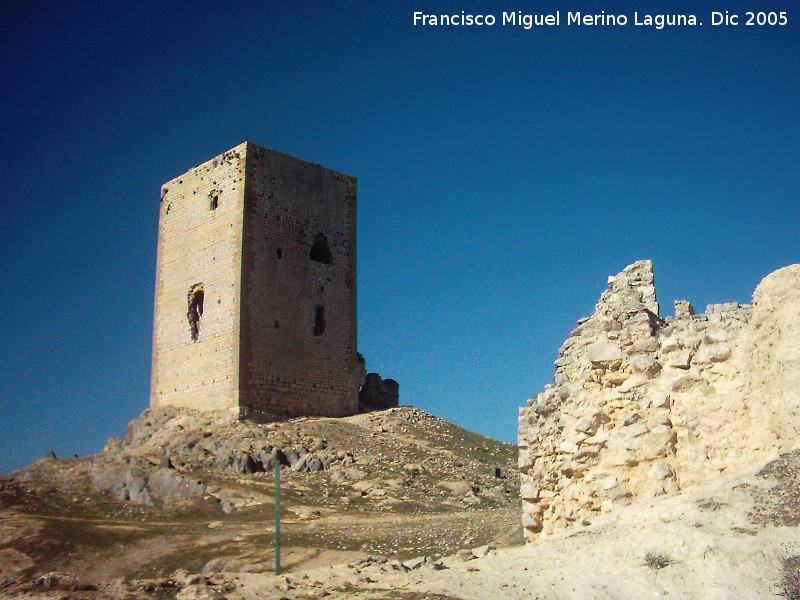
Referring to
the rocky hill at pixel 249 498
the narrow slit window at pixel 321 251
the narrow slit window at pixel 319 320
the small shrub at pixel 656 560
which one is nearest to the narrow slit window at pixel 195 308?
the rocky hill at pixel 249 498

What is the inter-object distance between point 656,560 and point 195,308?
23556 mm

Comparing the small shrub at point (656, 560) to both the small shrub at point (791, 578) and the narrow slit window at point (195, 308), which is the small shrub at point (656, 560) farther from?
the narrow slit window at point (195, 308)

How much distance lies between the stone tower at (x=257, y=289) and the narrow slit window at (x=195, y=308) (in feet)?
0.12

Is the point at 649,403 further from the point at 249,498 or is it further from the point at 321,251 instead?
the point at 321,251

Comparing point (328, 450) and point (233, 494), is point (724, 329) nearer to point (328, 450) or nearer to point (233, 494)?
point (233, 494)

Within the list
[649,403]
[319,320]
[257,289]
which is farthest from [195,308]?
[649,403]

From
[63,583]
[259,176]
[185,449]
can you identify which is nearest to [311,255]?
[259,176]

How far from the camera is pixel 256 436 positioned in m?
25.1

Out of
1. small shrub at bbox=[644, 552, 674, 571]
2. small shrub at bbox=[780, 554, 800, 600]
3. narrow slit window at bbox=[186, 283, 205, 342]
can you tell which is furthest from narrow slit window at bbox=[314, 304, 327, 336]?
small shrub at bbox=[780, 554, 800, 600]

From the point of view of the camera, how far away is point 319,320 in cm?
2970

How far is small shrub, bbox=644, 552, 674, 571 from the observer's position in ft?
24.6

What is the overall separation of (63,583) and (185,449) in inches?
453

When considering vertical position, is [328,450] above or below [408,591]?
above

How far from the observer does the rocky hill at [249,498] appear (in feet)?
51.6
